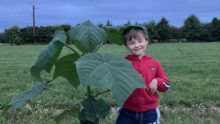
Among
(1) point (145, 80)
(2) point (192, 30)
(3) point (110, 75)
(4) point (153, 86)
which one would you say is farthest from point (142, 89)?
(2) point (192, 30)

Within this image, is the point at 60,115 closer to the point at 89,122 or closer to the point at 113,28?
the point at 89,122

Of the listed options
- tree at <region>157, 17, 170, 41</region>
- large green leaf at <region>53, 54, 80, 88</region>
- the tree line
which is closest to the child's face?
large green leaf at <region>53, 54, 80, 88</region>

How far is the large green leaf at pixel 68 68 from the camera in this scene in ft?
6.89

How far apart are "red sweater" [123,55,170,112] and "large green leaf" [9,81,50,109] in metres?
0.97

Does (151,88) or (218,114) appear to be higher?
(151,88)

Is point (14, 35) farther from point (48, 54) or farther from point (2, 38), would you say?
point (48, 54)

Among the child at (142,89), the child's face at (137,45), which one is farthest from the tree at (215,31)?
the child's face at (137,45)

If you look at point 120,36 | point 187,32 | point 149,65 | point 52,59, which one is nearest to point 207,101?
point 149,65

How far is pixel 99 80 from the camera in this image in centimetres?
164

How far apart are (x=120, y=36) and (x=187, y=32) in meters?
60.5

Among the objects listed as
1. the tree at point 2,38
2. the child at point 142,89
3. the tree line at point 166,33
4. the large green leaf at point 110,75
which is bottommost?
the tree at point 2,38

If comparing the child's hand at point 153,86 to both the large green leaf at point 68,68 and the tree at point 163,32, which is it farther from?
the tree at point 163,32

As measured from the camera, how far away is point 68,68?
216 cm

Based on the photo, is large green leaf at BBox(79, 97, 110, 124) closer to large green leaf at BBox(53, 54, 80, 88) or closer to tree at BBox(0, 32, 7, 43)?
large green leaf at BBox(53, 54, 80, 88)
